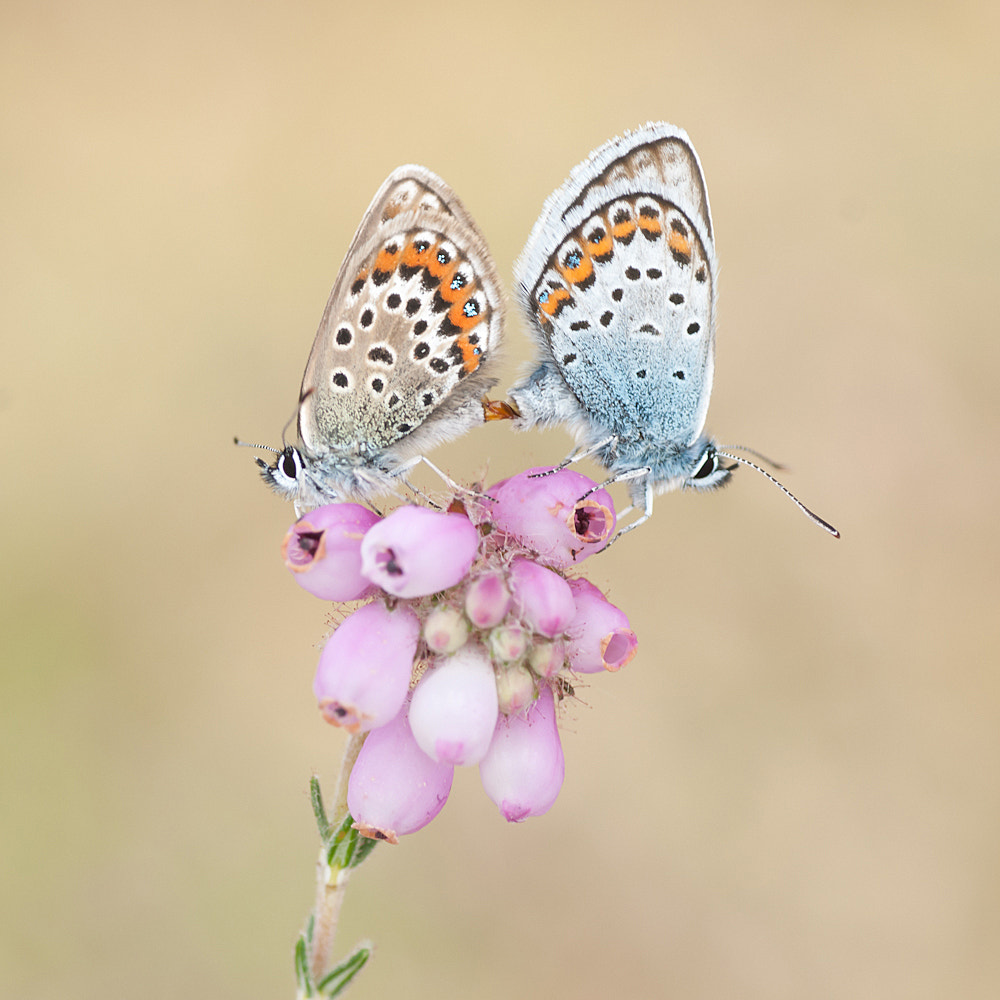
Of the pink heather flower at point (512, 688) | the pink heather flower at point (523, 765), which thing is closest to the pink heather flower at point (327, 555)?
the pink heather flower at point (512, 688)

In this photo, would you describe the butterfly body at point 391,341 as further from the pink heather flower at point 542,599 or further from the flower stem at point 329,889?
the flower stem at point 329,889

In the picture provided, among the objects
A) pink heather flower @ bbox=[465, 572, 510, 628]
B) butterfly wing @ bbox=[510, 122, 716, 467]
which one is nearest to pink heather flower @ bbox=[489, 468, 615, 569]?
pink heather flower @ bbox=[465, 572, 510, 628]

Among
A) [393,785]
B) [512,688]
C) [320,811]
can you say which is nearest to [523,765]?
[512,688]

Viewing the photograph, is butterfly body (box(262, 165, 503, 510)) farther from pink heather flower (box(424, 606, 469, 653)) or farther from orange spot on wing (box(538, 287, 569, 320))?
pink heather flower (box(424, 606, 469, 653))

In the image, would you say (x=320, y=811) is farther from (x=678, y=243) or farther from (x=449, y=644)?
(x=678, y=243)

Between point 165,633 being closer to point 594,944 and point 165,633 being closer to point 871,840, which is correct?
point 594,944
